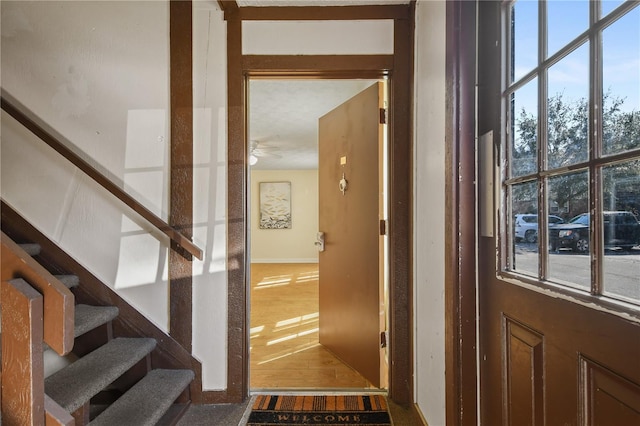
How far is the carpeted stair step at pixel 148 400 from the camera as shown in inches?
60.7

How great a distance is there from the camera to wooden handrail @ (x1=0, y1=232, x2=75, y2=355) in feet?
3.28

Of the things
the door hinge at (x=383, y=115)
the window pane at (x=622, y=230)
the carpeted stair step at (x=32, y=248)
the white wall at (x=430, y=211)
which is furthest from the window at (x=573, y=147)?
the carpeted stair step at (x=32, y=248)

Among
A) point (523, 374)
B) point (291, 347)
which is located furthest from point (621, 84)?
point (291, 347)

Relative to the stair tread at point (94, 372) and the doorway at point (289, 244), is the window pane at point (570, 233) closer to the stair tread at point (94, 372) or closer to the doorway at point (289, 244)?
the doorway at point (289, 244)

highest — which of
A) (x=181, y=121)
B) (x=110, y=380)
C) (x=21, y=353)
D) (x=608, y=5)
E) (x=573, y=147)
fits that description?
(x=181, y=121)

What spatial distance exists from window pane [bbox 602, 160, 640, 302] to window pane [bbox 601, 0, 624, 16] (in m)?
0.35

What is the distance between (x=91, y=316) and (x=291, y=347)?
5.46 feet

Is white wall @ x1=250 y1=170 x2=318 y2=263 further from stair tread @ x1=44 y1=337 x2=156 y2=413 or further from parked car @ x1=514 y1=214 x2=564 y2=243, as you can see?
parked car @ x1=514 y1=214 x2=564 y2=243

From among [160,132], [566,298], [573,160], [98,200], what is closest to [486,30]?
[573,160]

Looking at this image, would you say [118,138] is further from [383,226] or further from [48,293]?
[383,226]

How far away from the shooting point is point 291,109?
3736mm

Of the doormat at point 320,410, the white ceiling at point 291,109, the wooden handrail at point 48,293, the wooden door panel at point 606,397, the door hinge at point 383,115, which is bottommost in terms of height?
the doormat at point 320,410

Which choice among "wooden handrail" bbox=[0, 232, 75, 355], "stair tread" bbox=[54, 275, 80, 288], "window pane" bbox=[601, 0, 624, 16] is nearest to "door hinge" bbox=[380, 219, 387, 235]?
"window pane" bbox=[601, 0, 624, 16]

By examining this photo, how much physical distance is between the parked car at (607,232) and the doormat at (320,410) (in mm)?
1446
